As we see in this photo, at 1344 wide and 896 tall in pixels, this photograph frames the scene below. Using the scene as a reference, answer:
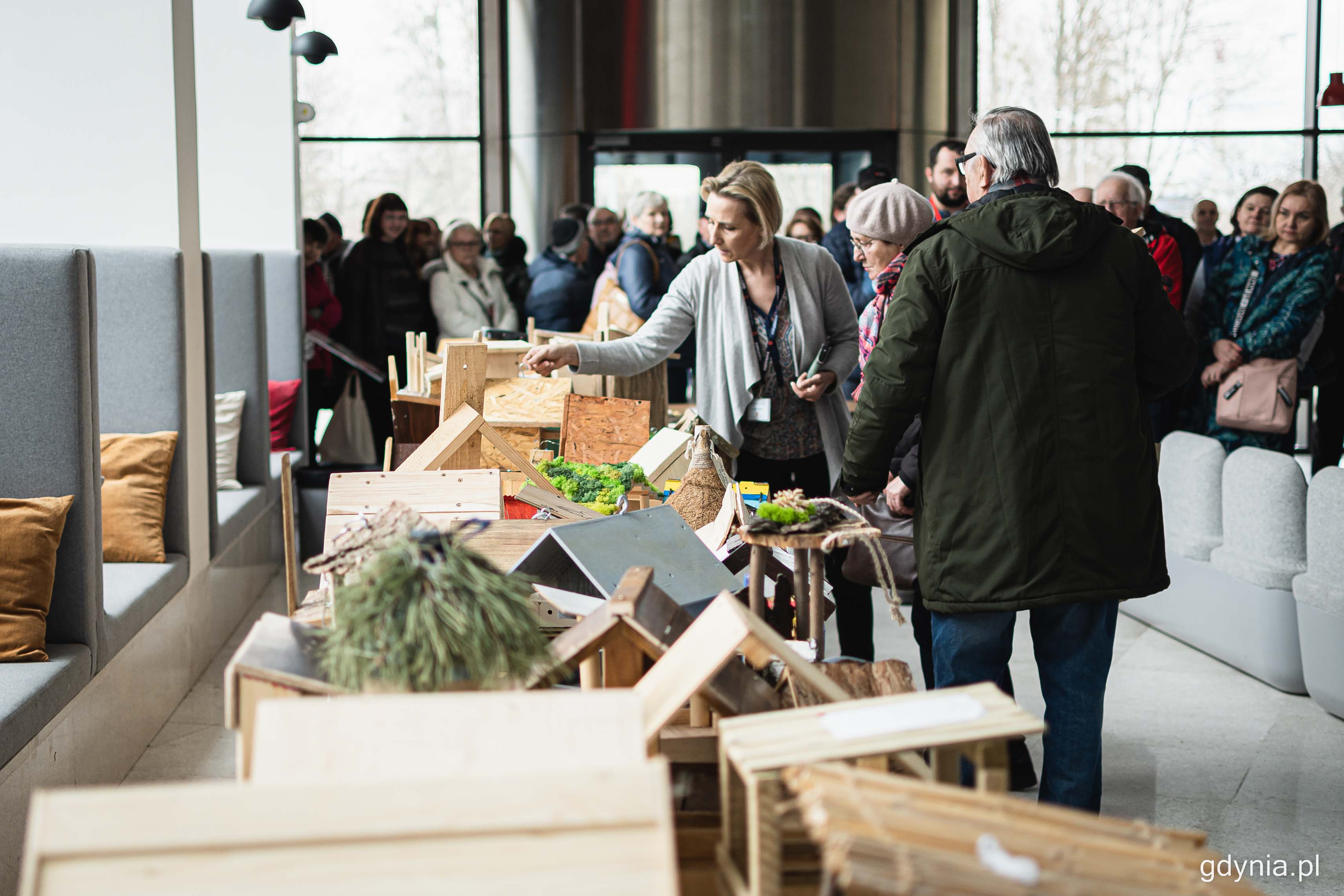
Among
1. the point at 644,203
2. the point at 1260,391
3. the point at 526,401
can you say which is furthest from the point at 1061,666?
the point at 644,203

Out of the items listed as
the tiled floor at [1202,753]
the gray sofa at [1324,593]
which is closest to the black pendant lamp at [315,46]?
the tiled floor at [1202,753]

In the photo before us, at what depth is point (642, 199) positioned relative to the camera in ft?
18.9

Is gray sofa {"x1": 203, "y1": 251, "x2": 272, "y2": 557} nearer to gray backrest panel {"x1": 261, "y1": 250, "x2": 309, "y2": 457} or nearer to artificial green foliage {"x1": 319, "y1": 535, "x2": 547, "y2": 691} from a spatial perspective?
gray backrest panel {"x1": 261, "y1": 250, "x2": 309, "y2": 457}

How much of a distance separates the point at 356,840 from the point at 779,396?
2270mm

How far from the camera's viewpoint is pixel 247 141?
6.12 m

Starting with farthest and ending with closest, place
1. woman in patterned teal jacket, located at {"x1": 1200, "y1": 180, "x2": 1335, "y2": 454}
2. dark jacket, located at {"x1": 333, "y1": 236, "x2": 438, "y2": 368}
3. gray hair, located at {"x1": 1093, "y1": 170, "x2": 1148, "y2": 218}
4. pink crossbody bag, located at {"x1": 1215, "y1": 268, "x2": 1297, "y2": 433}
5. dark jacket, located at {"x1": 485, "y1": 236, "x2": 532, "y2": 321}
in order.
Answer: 1. dark jacket, located at {"x1": 485, "y1": 236, "x2": 532, "y2": 321}
2. dark jacket, located at {"x1": 333, "y1": 236, "x2": 438, "y2": 368}
3. pink crossbody bag, located at {"x1": 1215, "y1": 268, "x2": 1297, "y2": 433}
4. woman in patterned teal jacket, located at {"x1": 1200, "y1": 180, "x2": 1335, "y2": 454}
5. gray hair, located at {"x1": 1093, "y1": 170, "x2": 1148, "y2": 218}

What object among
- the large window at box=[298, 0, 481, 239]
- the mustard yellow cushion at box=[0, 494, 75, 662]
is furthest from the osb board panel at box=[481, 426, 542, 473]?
the large window at box=[298, 0, 481, 239]

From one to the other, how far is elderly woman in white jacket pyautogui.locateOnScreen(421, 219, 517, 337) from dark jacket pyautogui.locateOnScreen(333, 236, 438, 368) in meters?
0.12

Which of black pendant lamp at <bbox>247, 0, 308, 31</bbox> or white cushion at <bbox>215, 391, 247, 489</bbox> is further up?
black pendant lamp at <bbox>247, 0, 308, 31</bbox>

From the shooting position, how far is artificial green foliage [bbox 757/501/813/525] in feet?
5.95

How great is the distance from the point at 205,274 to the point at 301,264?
1914 millimetres

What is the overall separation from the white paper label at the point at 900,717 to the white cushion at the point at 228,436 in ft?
13.4

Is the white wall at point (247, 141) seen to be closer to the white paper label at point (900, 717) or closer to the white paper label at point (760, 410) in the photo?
the white paper label at point (760, 410)

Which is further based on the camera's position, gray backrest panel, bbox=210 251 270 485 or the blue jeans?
gray backrest panel, bbox=210 251 270 485
